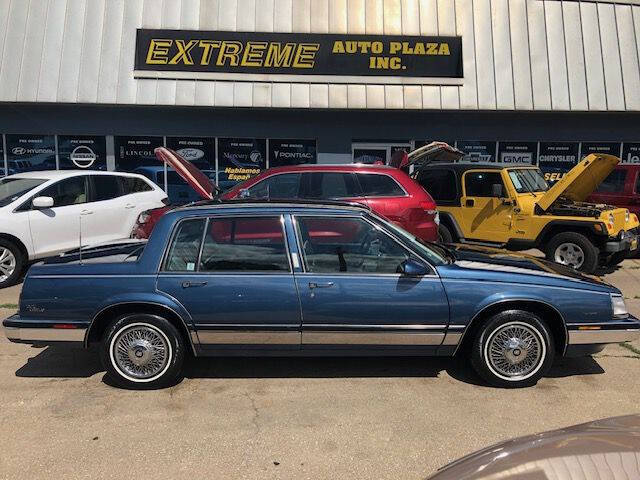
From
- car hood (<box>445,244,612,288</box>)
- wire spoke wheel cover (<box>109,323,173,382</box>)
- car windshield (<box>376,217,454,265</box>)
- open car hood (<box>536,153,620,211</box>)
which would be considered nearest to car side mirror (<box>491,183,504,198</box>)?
open car hood (<box>536,153,620,211</box>)

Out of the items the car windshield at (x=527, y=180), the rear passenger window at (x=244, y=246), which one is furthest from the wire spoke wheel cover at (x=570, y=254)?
the rear passenger window at (x=244, y=246)

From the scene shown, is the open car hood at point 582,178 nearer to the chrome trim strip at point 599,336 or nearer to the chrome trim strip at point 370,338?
the chrome trim strip at point 599,336

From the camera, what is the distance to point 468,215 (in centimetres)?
909

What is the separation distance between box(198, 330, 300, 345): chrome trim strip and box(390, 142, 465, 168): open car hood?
5.25m

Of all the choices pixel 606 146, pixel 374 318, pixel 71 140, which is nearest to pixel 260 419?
pixel 374 318

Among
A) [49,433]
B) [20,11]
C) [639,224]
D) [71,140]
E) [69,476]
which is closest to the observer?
[69,476]

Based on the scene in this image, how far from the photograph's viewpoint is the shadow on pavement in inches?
176

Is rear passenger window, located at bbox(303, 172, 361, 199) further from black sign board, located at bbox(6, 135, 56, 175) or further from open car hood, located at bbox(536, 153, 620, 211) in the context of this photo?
black sign board, located at bbox(6, 135, 56, 175)

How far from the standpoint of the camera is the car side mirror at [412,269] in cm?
396

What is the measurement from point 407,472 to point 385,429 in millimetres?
507

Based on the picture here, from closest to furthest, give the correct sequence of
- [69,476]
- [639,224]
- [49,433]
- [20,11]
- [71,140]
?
[69,476]
[49,433]
[639,224]
[20,11]
[71,140]

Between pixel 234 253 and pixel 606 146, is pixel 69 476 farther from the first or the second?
pixel 606 146

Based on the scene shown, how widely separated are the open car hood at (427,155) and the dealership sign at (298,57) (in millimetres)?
3216

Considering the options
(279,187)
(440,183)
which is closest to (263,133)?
(440,183)
